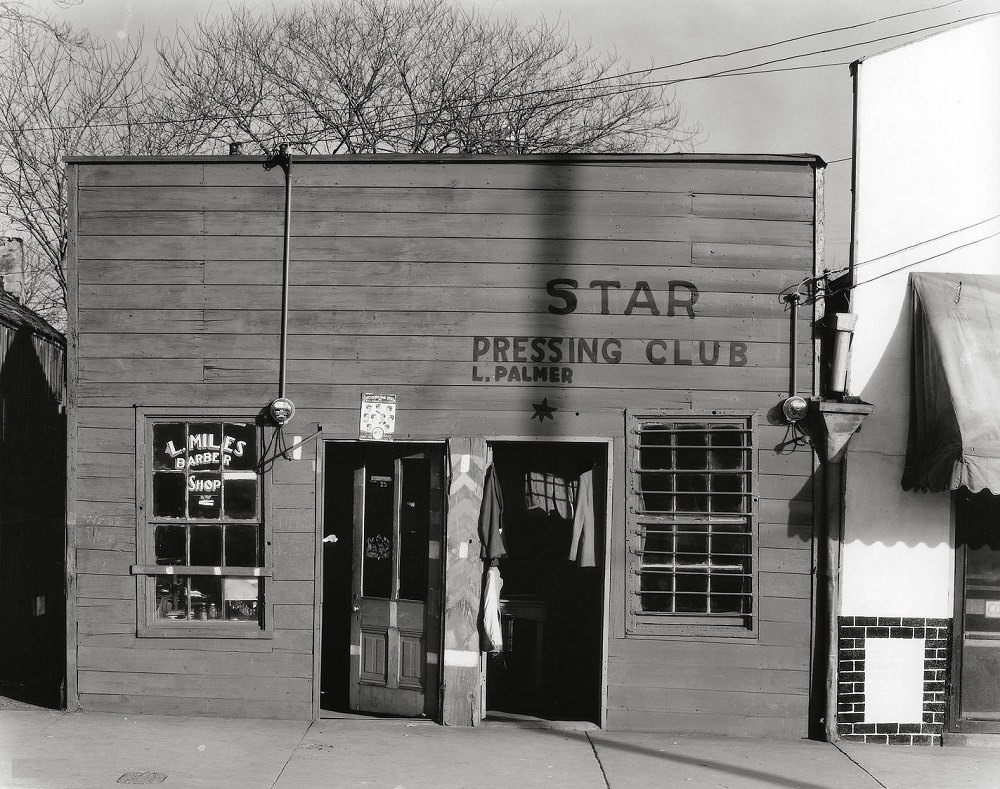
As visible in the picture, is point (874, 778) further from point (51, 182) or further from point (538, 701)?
point (51, 182)

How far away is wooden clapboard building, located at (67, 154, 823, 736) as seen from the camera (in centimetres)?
799

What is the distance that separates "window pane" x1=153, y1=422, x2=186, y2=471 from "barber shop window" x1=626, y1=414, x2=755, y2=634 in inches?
148

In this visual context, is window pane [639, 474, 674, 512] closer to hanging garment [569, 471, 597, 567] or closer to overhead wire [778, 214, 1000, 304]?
hanging garment [569, 471, 597, 567]

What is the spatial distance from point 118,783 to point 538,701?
4114mm

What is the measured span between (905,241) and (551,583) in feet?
15.3

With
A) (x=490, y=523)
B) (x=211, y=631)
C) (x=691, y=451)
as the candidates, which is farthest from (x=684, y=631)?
(x=211, y=631)

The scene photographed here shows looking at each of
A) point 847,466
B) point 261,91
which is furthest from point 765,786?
point 261,91

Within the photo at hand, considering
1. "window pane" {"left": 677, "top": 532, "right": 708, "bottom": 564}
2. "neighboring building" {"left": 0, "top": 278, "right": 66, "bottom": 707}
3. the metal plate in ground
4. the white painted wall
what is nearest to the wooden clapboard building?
"window pane" {"left": 677, "top": 532, "right": 708, "bottom": 564}

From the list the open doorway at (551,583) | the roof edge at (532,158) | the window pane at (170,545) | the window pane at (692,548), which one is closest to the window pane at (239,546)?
the window pane at (170,545)

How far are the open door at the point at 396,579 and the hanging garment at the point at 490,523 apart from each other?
378 mm

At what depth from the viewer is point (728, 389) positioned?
805 cm

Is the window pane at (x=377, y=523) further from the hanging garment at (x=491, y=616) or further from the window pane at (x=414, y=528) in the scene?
the hanging garment at (x=491, y=616)

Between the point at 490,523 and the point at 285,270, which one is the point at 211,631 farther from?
the point at 285,270

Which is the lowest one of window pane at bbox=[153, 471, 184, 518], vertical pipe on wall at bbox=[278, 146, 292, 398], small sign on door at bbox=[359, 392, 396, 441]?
window pane at bbox=[153, 471, 184, 518]
